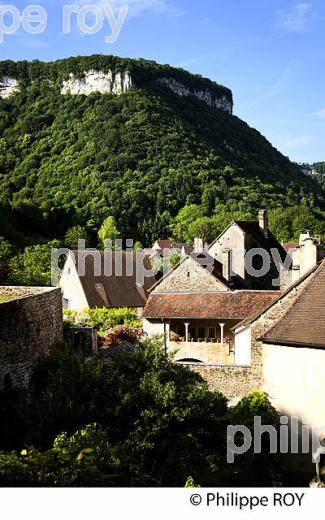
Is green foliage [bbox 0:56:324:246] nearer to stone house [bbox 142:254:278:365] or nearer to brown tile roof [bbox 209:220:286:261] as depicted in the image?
brown tile roof [bbox 209:220:286:261]

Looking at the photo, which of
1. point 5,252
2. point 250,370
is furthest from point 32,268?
point 250,370

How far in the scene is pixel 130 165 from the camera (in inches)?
4882

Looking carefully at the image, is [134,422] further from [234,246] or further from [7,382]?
[234,246]

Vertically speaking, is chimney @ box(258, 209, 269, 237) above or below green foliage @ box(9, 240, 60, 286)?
above

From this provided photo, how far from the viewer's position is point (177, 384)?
1817 centimetres

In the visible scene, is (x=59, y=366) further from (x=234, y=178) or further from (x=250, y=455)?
(x=234, y=178)

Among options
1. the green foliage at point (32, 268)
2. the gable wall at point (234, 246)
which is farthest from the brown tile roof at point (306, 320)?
the green foliage at point (32, 268)

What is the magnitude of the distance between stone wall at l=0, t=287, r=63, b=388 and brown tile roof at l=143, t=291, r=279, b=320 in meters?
9.97

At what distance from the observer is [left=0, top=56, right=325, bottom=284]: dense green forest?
Answer: 103062mm

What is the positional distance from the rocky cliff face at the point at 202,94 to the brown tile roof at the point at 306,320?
510 ft

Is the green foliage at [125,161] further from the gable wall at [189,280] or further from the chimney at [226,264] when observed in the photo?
the chimney at [226,264]

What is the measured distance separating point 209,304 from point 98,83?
133 m

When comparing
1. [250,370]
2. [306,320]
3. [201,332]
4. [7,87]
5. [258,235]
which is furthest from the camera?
[7,87]

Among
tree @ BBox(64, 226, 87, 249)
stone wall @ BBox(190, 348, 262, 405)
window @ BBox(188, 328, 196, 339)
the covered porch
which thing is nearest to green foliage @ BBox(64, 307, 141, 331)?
the covered porch
